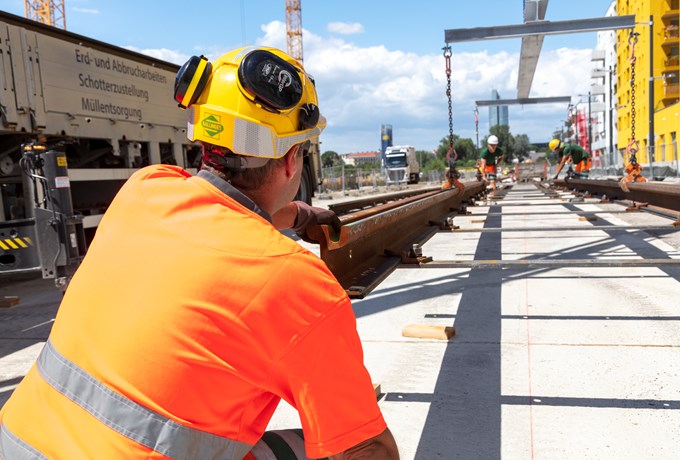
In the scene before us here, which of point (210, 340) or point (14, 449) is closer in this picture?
point (210, 340)

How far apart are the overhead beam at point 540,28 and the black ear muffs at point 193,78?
1240 cm

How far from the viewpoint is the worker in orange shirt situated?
115cm

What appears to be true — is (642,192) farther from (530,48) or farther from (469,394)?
(530,48)

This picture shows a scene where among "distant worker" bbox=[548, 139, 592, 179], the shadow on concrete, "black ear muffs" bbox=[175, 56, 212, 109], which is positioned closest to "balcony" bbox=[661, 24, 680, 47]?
"distant worker" bbox=[548, 139, 592, 179]

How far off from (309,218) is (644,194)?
25.5ft

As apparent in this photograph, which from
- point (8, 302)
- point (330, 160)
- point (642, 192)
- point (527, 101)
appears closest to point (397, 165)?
point (527, 101)

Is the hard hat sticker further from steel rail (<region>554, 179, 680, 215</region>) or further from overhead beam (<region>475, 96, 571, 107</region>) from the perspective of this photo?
overhead beam (<region>475, 96, 571, 107</region>)

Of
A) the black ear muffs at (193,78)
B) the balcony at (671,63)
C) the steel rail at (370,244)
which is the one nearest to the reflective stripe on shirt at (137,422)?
the black ear muffs at (193,78)

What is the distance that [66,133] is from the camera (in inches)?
313

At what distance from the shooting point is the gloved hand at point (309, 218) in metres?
2.52

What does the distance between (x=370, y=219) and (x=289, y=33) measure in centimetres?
8380

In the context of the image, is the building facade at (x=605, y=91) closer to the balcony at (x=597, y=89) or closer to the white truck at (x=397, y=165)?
the balcony at (x=597, y=89)

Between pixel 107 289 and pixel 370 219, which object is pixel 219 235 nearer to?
pixel 107 289

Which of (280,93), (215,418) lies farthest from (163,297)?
(280,93)
